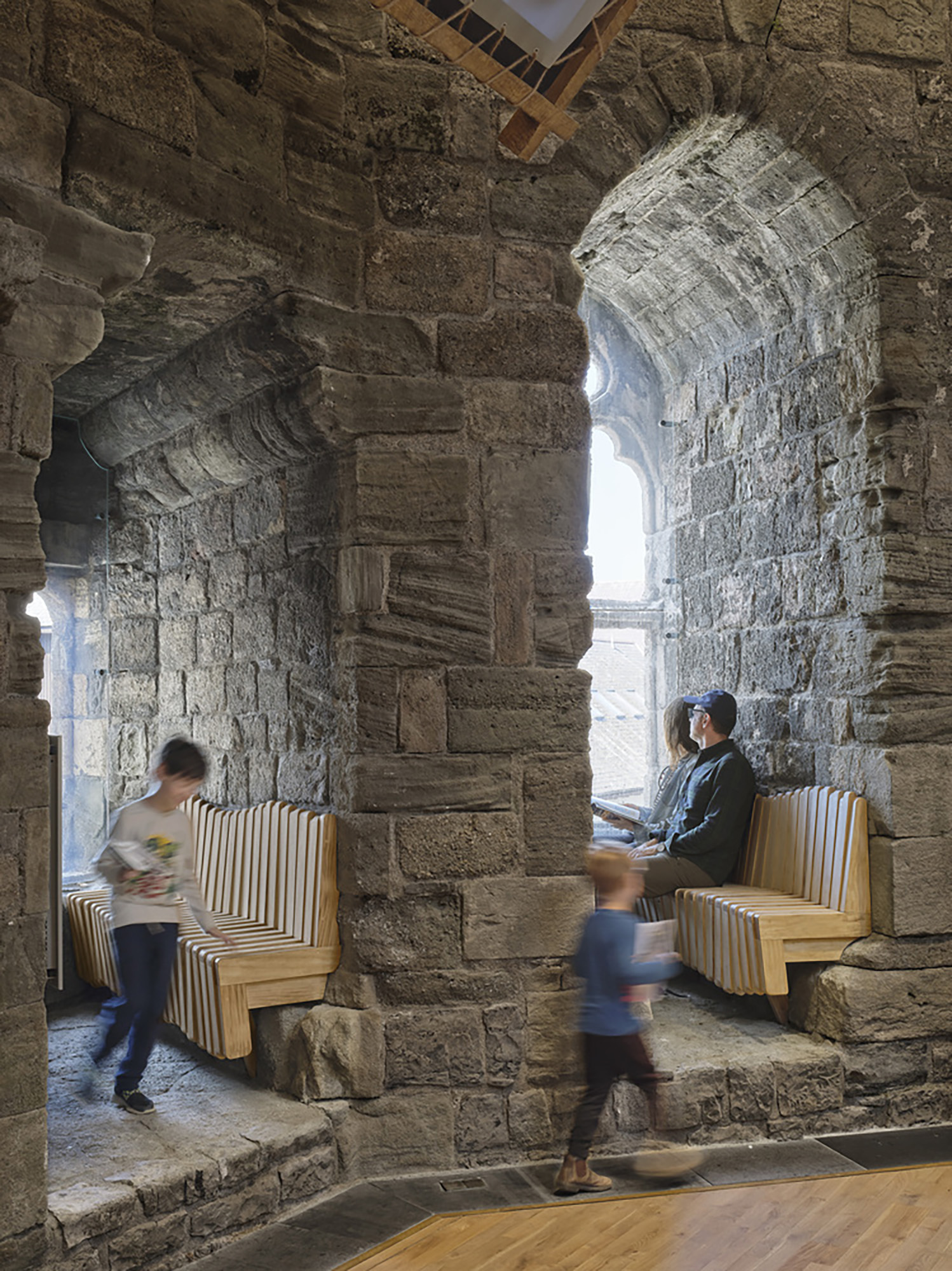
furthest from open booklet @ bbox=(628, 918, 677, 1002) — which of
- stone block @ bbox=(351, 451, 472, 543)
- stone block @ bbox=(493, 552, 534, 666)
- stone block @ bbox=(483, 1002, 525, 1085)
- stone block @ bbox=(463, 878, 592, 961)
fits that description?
stone block @ bbox=(351, 451, 472, 543)

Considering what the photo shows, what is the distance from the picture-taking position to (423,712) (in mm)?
3592

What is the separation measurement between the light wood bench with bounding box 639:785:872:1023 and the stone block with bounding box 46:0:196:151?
Result: 3.04 m

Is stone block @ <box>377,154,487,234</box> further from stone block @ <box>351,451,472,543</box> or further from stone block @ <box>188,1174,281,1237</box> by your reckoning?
stone block @ <box>188,1174,281,1237</box>

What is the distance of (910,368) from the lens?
13.5ft

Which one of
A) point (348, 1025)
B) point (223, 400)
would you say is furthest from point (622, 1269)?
point (223, 400)

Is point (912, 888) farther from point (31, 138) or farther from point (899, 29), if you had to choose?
point (31, 138)

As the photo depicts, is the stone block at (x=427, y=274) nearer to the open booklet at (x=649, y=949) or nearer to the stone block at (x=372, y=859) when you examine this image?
the stone block at (x=372, y=859)

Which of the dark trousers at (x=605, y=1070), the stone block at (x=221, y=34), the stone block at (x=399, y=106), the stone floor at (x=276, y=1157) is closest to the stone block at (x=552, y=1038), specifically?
the stone floor at (x=276, y=1157)

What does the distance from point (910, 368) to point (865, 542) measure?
24.5 inches

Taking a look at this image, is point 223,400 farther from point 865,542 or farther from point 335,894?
point 865,542

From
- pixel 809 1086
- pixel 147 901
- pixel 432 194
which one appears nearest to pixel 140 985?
pixel 147 901

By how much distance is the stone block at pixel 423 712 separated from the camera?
11.7 ft

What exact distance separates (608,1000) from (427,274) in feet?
7.39

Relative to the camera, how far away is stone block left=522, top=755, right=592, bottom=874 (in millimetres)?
3648
